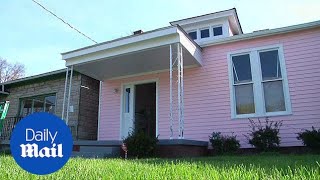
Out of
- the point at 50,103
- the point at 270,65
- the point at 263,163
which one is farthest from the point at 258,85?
the point at 50,103

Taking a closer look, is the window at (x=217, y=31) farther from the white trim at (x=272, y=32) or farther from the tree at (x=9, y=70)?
the tree at (x=9, y=70)

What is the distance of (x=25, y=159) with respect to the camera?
1405mm

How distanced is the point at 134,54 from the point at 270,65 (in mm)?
3901

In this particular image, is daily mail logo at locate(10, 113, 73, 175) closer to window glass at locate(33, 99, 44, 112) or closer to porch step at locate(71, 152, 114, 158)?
porch step at locate(71, 152, 114, 158)

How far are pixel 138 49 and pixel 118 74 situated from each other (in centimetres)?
258

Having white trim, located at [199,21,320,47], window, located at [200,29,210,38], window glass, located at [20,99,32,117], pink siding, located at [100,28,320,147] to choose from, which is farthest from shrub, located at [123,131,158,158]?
window glass, located at [20,99,32,117]

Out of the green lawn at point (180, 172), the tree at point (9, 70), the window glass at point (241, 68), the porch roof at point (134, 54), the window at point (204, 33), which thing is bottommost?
the green lawn at point (180, 172)

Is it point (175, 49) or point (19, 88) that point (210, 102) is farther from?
point (19, 88)

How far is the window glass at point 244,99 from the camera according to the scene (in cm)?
841

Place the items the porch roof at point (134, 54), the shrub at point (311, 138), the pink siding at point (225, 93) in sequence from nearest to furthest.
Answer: the shrub at point (311, 138)
the pink siding at point (225, 93)
the porch roof at point (134, 54)

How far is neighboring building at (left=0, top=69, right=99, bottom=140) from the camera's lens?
1188 cm

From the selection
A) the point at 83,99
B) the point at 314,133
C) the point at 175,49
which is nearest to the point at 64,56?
the point at 83,99

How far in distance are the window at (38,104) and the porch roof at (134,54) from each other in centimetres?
366

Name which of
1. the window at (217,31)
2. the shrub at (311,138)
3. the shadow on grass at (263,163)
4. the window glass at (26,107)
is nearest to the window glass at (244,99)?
the shrub at (311,138)
